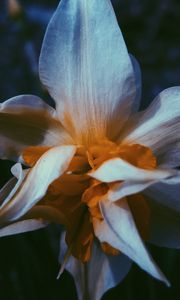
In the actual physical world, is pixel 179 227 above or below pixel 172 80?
above

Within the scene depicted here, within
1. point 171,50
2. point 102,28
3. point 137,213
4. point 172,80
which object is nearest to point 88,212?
point 137,213

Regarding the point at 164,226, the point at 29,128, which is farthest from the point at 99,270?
the point at 29,128

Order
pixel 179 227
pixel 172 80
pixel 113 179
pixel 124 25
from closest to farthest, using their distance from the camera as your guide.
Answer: pixel 113 179, pixel 179 227, pixel 172 80, pixel 124 25

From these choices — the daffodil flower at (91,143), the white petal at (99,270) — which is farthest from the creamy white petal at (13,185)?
the white petal at (99,270)

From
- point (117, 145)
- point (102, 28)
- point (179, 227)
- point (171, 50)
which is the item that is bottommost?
point (171, 50)

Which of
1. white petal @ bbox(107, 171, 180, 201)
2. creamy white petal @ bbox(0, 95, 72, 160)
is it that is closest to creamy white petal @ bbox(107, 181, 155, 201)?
white petal @ bbox(107, 171, 180, 201)

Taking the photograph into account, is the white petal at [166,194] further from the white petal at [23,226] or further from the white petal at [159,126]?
the white petal at [23,226]

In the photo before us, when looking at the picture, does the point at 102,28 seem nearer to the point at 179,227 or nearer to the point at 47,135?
the point at 47,135
